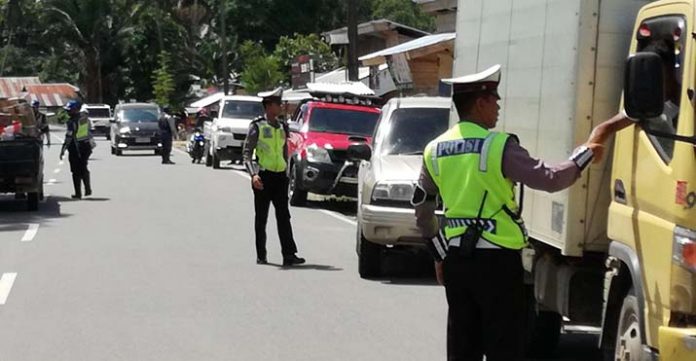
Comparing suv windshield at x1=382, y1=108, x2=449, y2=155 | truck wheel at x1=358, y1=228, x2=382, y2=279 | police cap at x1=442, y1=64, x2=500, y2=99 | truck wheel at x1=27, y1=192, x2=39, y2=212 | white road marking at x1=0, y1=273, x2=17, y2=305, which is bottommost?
truck wheel at x1=27, y1=192, x2=39, y2=212

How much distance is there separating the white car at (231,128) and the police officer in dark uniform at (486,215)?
97.7 ft

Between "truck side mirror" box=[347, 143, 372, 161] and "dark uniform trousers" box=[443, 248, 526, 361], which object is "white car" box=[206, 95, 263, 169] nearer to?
"truck side mirror" box=[347, 143, 372, 161]

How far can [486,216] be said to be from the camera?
6387 mm

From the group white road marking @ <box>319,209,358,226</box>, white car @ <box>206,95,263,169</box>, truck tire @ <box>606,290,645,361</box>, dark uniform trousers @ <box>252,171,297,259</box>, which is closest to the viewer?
truck tire @ <box>606,290,645,361</box>

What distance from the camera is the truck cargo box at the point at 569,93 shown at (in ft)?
24.3

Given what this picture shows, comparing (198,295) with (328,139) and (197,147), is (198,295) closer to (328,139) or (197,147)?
(328,139)

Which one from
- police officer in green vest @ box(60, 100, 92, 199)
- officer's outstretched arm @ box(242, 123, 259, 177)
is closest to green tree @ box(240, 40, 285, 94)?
police officer in green vest @ box(60, 100, 92, 199)

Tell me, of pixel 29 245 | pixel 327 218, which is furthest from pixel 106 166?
pixel 29 245

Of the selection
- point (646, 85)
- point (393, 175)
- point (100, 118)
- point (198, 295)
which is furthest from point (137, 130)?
point (646, 85)

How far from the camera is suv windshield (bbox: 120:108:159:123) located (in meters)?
46.2

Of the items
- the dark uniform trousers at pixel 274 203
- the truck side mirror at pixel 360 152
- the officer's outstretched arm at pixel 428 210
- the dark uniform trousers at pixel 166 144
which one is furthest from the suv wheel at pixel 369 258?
the dark uniform trousers at pixel 166 144

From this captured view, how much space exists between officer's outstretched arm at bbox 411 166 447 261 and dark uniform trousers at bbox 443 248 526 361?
240 millimetres

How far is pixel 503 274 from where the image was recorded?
634 cm

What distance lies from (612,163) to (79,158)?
61.1 ft
